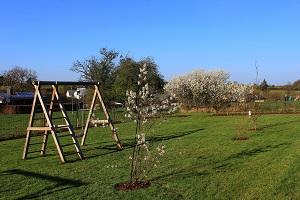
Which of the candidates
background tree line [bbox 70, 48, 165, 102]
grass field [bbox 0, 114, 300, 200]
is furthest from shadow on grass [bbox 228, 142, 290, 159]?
background tree line [bbox 70, 48, 165, 102]

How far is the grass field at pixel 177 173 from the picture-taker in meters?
4.88

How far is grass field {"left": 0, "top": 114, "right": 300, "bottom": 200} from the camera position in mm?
4883

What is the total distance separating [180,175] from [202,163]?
1111mm

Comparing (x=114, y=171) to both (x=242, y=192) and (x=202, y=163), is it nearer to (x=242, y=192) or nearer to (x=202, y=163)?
(x=202, y=163)

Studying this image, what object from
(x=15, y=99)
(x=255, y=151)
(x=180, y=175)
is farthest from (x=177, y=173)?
(x=15, y=99)

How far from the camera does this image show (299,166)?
6.30m

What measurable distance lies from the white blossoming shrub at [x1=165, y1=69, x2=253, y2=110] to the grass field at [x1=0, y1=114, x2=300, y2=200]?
21226 millimetres

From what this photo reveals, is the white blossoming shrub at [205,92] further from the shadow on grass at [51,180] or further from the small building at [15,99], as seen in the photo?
the shadow on grass at [51,180]

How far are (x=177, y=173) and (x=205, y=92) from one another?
2560cm

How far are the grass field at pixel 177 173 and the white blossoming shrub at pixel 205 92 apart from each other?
21226mm

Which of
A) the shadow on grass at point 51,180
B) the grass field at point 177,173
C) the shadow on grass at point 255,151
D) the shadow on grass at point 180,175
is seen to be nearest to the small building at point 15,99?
the grass field at point 177,173

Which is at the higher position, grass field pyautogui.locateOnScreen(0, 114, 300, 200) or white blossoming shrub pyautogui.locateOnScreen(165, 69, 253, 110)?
white blossoming shrub pyautogui.locateOnScreen(165, 69, 253, 110)

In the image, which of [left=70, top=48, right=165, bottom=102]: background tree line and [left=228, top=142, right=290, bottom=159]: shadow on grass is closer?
[left=228, top=142, right=290, bottom=159]: shadow on grass

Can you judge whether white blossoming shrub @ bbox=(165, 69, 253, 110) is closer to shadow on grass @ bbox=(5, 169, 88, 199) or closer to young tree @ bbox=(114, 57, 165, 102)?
young tree @ bbox=(114, 57, 165, 102)
